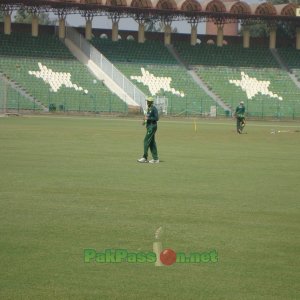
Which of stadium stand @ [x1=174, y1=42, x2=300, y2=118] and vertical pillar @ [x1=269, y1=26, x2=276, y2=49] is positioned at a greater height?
vertical pillar @ [x1=269, y1=26, x2=276, y2=49]

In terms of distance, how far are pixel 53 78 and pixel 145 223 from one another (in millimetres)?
58094

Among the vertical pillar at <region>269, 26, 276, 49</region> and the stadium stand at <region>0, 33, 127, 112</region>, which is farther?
the vertical pillar at <region>269, 26, 276, 49</region>

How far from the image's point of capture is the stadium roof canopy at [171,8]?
7431 cm

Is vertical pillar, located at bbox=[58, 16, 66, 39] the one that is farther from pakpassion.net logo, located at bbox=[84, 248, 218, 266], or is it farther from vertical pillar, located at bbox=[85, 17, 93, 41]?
pakpassion.net logo, located at bbox=[84, 248, 218, 266]

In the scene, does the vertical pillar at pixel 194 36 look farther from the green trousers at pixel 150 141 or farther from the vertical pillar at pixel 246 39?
the green trousers at pixel 150 141

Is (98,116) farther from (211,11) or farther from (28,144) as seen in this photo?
(28,144)

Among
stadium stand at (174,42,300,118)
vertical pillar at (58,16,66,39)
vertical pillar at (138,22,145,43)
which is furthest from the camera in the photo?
vertical pillar at (138,22,145,43)

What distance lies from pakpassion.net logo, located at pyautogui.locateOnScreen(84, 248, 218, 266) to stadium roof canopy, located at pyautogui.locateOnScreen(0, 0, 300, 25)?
62523 mm

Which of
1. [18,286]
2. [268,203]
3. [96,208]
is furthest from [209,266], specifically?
[268,203]

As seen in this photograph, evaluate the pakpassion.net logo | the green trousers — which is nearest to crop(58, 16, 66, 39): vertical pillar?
the green trousers

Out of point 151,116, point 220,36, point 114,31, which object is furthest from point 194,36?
point 151,116

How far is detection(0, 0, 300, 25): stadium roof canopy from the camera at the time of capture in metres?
74.3

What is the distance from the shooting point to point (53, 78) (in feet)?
232

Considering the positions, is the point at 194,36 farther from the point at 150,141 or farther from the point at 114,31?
the point at 150,141
